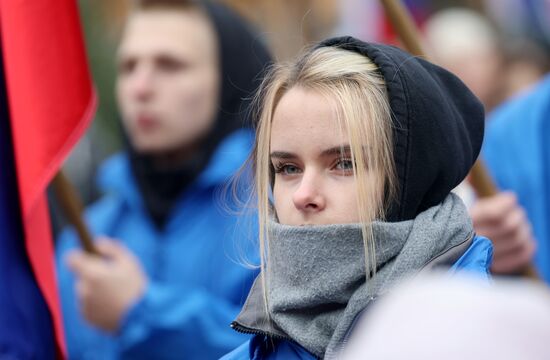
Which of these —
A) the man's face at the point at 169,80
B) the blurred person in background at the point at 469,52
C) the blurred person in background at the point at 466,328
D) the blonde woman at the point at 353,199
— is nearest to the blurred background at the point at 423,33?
the blurred person in background at the point at 469,52

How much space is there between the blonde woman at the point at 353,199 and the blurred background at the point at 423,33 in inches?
19.4

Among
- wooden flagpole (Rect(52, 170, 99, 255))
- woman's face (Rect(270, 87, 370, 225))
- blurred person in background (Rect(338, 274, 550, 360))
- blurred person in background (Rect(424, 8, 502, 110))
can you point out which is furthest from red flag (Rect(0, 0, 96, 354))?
blurred person in background (Rect(424, 8, 502, 110))

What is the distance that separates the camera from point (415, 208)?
1928 mm

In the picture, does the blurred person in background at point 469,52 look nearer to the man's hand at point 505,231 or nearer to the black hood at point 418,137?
the man's hand at point 505,231

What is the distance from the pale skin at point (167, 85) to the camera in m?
3.86

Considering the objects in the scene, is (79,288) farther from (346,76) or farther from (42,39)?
(346,76)

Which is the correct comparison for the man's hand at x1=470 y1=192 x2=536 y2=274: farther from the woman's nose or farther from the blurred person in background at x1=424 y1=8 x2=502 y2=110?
the blurred person in background at x1=424 y1=8 x2=502 y2=110

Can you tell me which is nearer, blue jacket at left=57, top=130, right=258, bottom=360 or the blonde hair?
the blonde hair

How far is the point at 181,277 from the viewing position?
3.65m

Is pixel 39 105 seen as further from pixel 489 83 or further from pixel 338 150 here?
pixel 489 83

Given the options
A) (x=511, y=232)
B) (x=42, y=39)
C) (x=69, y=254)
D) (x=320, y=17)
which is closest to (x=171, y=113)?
(x=69, y=254)

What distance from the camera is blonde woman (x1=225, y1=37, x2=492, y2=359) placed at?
1.85 meters

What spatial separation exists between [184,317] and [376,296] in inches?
68.1

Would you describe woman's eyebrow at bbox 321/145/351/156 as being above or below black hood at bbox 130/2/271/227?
above
